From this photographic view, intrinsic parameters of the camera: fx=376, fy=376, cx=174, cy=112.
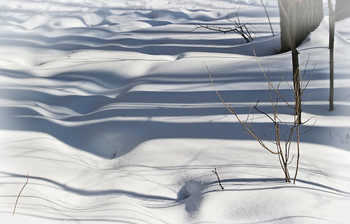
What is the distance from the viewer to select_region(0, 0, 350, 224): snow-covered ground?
Answer: 144cm

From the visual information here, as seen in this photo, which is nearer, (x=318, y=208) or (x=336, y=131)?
(x=318, y=208)

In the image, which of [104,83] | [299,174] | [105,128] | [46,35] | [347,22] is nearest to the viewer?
[299,174]

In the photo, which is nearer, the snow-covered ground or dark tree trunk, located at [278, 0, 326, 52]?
the snow-covered ground

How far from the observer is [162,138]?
2.11 metres

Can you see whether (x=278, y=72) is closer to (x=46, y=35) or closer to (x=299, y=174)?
(x=299, y=174)

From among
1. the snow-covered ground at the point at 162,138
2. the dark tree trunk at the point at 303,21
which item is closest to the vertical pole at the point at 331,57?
the snow-covered ground at the point at 162,138

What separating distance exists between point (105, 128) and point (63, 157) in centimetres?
39

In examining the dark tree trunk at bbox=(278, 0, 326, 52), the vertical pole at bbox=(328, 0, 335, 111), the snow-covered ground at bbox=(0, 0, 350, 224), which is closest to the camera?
the snow-covered ground at bbox=(0, 0, 350, 224)

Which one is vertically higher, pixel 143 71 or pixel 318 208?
pixel 143 71

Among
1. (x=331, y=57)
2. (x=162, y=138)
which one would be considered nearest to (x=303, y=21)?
(x=331, y=57)

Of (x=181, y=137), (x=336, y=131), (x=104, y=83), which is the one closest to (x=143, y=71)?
(x=104, y=83)

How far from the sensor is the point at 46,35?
5570 millimetres

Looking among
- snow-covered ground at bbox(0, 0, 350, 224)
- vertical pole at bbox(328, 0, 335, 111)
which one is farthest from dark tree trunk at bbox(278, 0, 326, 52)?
vertical pole at bbox(328, 0, 335, 111)

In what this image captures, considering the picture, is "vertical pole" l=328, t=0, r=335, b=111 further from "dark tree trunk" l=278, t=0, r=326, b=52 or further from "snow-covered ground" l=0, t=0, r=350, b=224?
"dark tree trunk" l=278, t=0, r=326, b=52
